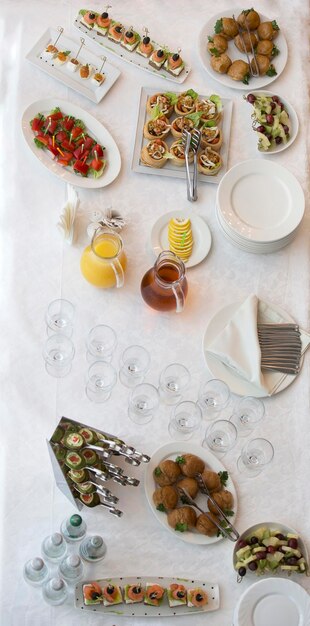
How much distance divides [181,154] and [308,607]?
1.21m

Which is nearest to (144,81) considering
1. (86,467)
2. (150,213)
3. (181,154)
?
(181,154)

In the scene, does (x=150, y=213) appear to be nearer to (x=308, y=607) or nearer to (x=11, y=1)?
(x=11, y=1)

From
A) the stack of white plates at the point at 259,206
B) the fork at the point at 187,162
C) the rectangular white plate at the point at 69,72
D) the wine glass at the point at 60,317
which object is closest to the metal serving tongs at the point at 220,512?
the wine glass at the point at 60,317

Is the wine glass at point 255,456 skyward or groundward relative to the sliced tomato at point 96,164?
groundward

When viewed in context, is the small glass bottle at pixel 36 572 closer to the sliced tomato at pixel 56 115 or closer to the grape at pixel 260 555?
the grape at pixel 260 555

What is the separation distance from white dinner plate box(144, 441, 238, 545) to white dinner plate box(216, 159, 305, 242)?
0.59 metres

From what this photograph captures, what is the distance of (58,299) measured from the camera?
205cm

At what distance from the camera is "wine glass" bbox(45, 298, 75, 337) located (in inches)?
79.5

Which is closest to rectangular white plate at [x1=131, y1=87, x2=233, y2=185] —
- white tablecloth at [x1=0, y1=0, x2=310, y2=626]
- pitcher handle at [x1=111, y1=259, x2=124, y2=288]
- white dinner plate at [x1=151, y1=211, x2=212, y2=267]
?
white tablecloth at [x1=0, y1=0, x2=310, y2=626]

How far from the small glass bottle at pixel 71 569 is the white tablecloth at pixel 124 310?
0.22 feet

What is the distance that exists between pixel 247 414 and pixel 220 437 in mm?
97

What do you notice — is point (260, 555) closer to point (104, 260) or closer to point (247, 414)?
point (247, 414)

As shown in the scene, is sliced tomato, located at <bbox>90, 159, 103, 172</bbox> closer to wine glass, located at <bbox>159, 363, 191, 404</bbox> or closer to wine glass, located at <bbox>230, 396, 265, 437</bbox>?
wine glass, located at <bbox>159, 363, 191, 404</bbox>

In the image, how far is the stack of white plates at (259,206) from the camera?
7.00 ft
